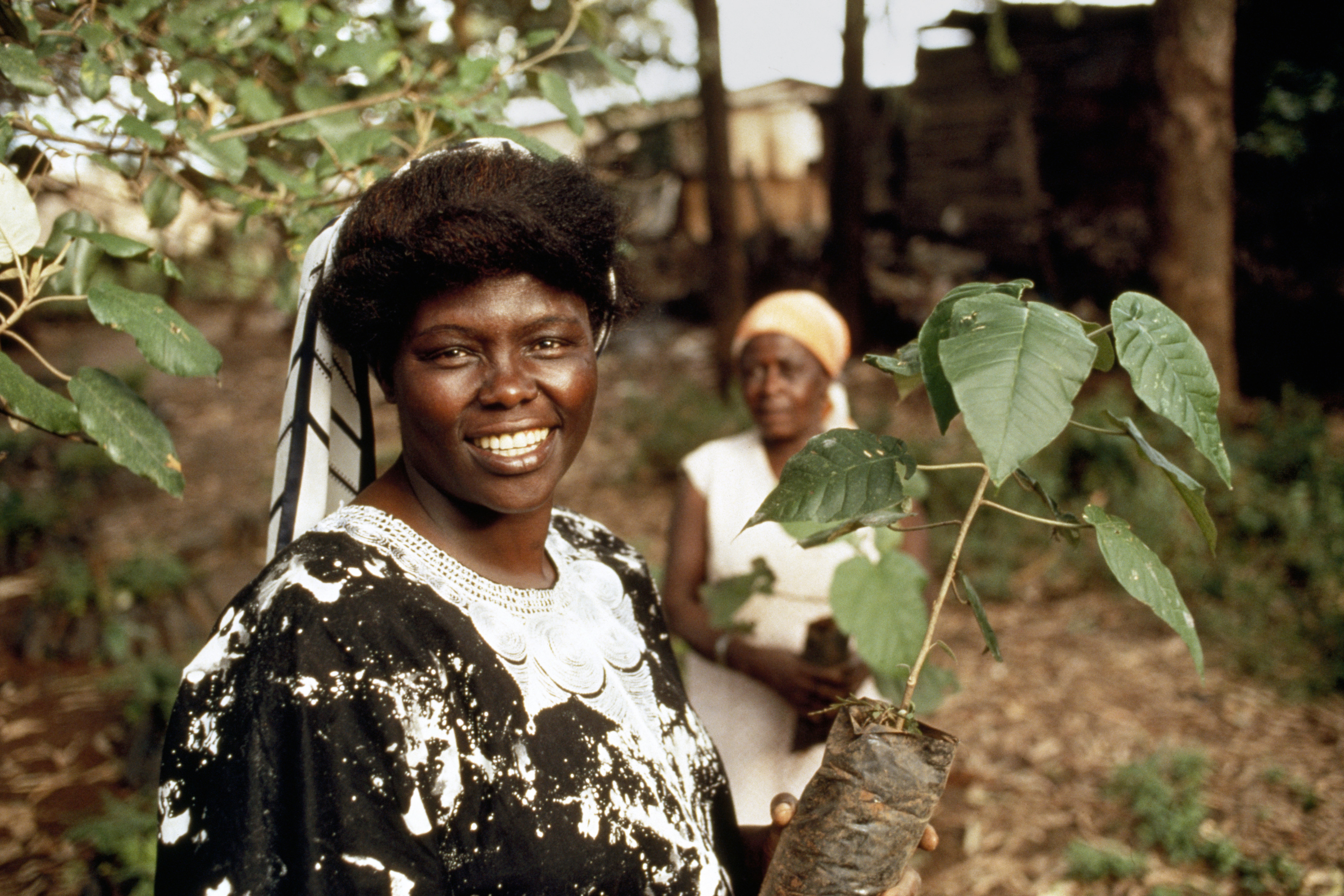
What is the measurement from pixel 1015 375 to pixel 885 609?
1024mm

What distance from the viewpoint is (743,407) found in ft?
24.9

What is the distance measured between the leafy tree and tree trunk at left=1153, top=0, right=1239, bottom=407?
17.3 feet

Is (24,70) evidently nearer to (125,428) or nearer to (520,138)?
(125,428)

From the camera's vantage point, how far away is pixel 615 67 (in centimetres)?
210

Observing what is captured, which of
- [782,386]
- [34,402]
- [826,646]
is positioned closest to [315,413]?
[34,402]

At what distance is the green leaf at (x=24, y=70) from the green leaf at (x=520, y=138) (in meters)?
0.75

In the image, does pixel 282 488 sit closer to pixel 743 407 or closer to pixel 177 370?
pixel 177 370

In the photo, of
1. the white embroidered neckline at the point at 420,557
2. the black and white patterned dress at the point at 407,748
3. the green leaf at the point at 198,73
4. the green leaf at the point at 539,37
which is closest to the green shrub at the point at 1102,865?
the black and white patterned dress at the point at 407,748

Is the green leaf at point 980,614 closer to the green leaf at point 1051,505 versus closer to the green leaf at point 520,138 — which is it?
the green leaf at point 1051,505

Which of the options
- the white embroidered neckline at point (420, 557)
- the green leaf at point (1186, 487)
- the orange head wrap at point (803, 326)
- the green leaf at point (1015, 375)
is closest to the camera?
the green leaf at point (1015, 375)

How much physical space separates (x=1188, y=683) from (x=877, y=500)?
13.6 ft

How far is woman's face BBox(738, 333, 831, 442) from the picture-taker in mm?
2998

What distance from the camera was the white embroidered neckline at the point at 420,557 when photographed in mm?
1429

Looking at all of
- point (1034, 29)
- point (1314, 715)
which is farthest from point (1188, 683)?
point (1034, 29)
